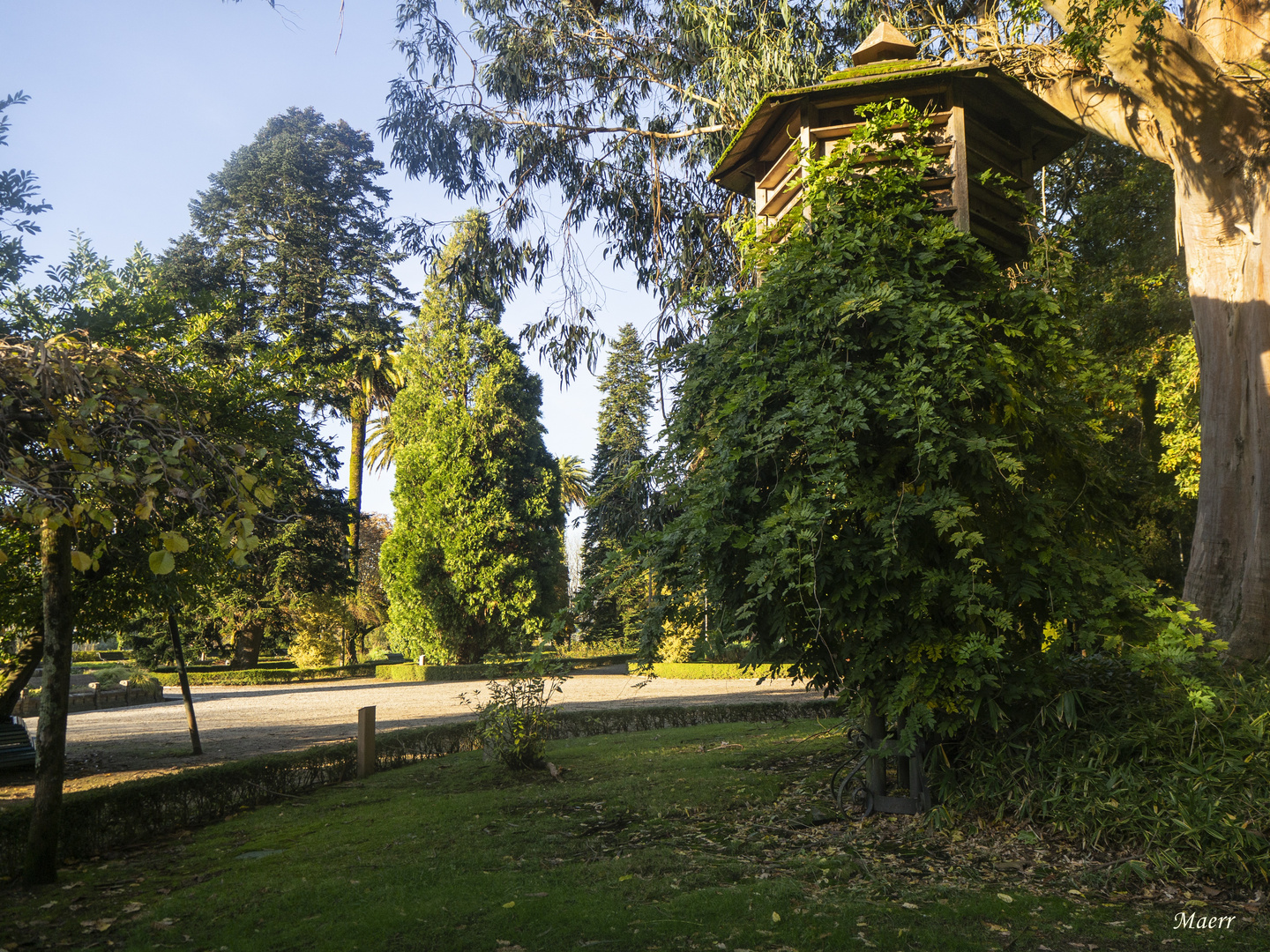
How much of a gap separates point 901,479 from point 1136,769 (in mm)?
2513

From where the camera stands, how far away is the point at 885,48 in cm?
779

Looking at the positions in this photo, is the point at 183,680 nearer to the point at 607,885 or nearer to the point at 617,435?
the point at 607,885

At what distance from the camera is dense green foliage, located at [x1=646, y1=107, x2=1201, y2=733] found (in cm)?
575

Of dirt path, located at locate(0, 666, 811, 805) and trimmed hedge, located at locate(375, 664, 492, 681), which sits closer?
dirt path, located at locate(0, 666, 811, 805)

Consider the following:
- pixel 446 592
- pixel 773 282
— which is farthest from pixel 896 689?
pixel 446 592

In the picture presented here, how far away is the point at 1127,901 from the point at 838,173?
5.35 metres

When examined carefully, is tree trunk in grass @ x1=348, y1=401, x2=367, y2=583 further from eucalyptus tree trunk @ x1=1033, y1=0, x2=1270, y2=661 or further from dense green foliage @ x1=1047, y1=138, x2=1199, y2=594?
eucalyptus tree trunk @ x1=1033, y1=0, x2=1270, y2=661

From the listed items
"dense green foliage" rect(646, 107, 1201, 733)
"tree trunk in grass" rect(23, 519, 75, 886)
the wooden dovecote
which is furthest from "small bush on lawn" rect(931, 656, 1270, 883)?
"tree trunk in grass" rect(23, 519, 75, 886)

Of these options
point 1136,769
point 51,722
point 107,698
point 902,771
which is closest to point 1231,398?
point 1136,769

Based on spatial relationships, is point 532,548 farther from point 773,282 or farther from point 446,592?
point 773,282

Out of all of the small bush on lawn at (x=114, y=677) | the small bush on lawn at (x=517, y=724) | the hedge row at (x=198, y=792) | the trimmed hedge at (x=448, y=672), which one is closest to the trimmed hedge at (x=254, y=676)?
the small bush on lawn at (x=114, y=677)

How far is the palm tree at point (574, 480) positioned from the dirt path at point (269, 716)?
21353 millimetres

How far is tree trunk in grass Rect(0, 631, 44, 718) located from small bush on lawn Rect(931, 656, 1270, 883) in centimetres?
1057

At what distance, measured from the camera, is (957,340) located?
19.3ft
